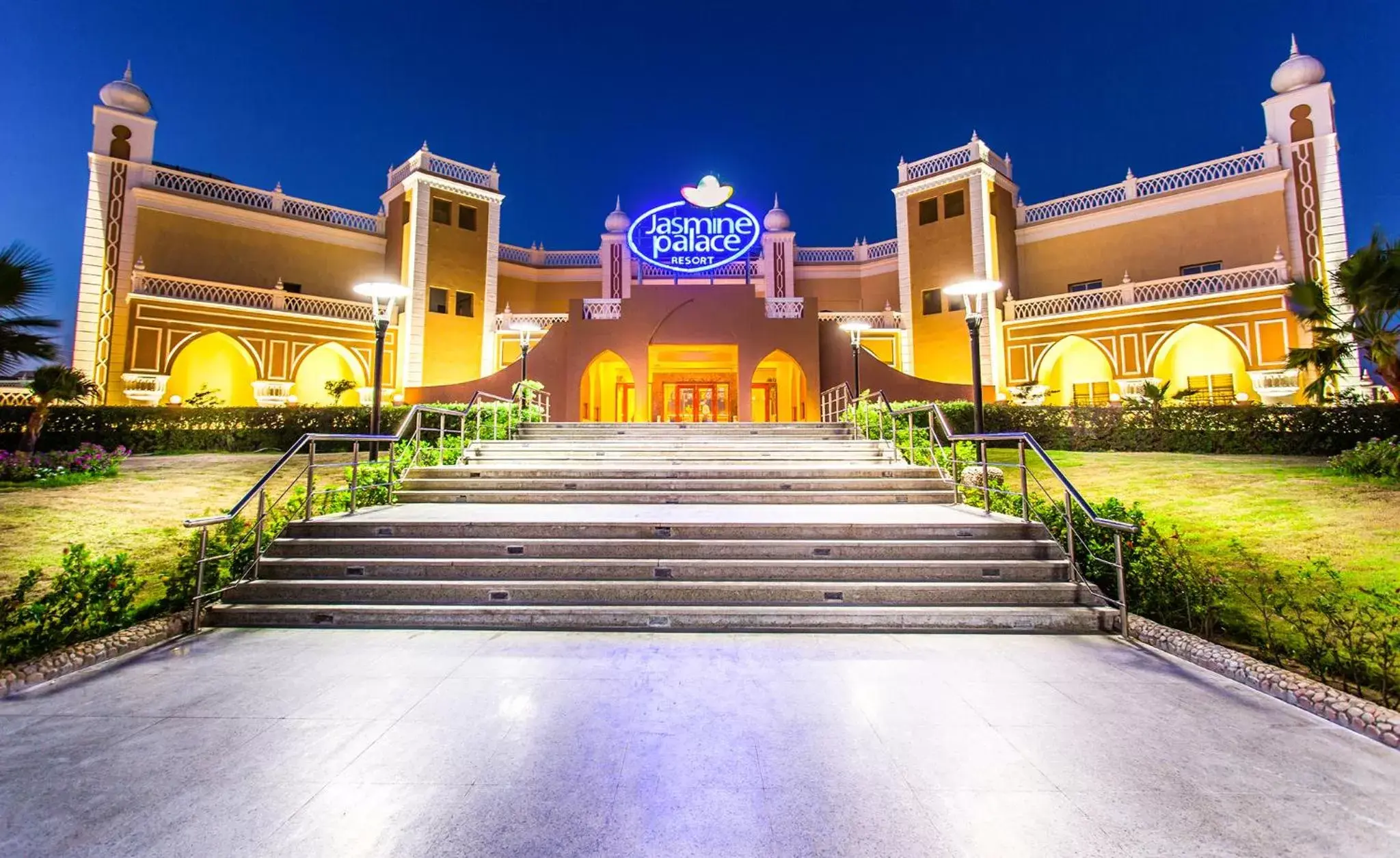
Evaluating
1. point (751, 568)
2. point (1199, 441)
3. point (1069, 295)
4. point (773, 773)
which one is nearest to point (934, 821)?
point (773, 773)

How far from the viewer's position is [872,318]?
2436 centimetres

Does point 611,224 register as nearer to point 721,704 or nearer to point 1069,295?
point 1069,295

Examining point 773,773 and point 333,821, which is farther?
point 773,773

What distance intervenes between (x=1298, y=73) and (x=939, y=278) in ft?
40.9

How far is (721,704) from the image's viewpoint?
12.3ft

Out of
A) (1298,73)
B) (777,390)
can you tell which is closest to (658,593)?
(777,390)

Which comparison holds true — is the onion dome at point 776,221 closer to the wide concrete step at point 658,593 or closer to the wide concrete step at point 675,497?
the wide concrete step at point 675,497

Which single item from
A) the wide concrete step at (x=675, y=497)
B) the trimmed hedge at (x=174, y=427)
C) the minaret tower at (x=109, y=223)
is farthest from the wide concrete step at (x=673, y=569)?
the minaret tower at (x=109, y=223)

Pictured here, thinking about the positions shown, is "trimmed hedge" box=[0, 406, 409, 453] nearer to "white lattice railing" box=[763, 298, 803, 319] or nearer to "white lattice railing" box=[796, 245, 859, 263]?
"white lattice railing" box=[763, 298, 803, 319]

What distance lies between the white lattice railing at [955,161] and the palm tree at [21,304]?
25.1 m

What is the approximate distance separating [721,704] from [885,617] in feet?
7.26

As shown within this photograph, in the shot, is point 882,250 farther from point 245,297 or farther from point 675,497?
point 245,297

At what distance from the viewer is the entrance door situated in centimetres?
2517

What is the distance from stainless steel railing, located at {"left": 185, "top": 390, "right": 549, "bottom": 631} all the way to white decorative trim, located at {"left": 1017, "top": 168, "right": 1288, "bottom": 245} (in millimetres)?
21980
